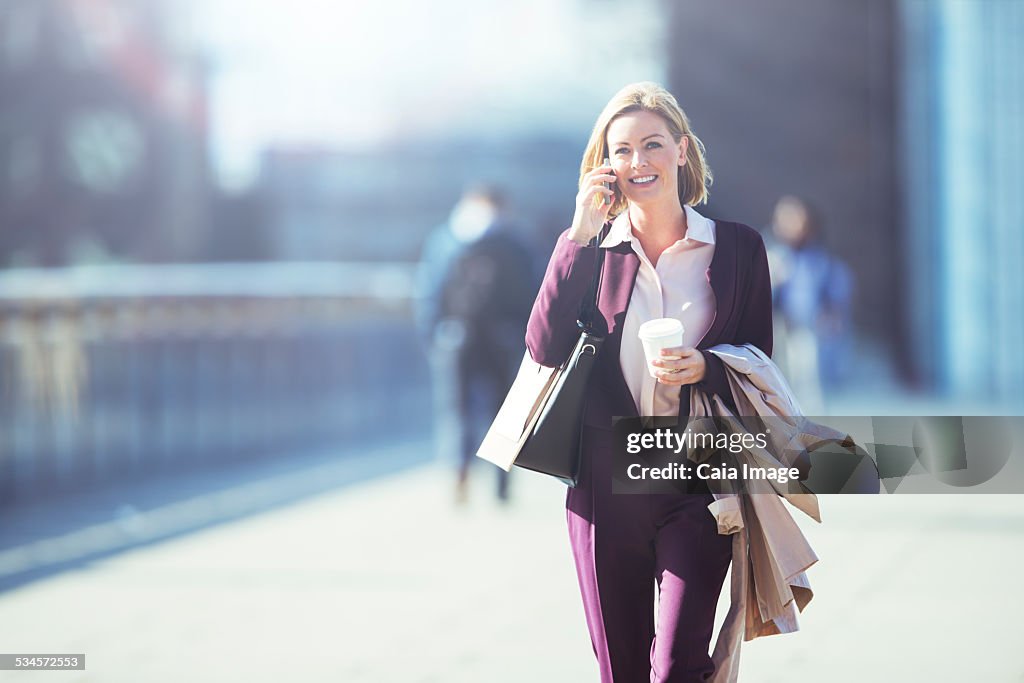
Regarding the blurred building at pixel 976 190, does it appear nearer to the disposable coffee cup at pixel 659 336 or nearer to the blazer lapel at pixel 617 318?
the blazer lapel at pixel 617 318

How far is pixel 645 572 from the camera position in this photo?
2838 millimetres

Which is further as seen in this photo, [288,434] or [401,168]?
[401,168]

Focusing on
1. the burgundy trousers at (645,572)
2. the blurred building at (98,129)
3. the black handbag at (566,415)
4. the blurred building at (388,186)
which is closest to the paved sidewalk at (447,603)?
the burgundy trousers at (645,572)

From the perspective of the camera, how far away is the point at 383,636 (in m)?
4.64

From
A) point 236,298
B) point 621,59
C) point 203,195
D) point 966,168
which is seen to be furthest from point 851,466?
point 203,195

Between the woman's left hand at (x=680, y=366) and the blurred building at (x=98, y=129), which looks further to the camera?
the blurred building at (x=98, y=129)

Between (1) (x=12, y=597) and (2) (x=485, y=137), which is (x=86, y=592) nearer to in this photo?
(1) (x=12, y=597)

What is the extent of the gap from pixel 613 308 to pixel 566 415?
25 cm

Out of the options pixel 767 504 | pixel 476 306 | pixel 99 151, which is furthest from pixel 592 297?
pixel 99 151

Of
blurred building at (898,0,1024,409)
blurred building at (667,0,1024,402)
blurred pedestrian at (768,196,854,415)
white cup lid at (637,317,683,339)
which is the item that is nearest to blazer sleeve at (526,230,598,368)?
white cup lid at (637,317,683,339)

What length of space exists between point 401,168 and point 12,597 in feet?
76.6

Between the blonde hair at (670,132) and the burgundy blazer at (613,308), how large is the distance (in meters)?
0.13

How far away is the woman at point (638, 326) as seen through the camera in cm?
275

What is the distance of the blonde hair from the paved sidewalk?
1815mm
